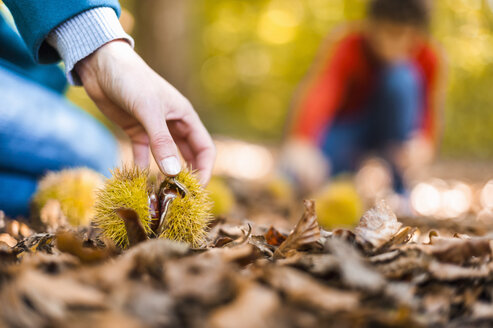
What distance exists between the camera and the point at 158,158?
3.61 ft

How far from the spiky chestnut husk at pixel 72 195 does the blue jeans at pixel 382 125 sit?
8.81ft

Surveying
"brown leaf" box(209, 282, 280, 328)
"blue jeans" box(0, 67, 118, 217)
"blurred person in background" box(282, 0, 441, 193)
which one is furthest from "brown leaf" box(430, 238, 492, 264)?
"blurred person in background" box(282, 0, 441, 193)

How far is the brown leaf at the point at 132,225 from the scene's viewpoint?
0.95 metres

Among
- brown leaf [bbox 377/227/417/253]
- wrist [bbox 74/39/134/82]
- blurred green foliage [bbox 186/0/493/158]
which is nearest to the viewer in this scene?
brown leaf [bbox 377/227/417/253]

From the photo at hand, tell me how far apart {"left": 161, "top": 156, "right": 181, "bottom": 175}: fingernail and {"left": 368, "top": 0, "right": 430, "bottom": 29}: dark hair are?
305cm

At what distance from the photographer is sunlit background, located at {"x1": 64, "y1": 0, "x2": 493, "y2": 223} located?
4.30 metres

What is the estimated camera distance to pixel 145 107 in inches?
44.7

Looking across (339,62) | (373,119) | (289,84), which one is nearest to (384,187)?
(373,119)

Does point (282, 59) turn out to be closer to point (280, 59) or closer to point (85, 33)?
point (280, 59)

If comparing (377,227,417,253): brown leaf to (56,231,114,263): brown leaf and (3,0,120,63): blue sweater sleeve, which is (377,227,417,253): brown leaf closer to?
(56,231,114,263): brown leaf

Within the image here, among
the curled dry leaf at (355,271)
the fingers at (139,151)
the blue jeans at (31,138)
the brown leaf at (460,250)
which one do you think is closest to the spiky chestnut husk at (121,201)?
the fingers at (139,151)

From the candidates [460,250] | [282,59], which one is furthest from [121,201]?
→ [282,59]

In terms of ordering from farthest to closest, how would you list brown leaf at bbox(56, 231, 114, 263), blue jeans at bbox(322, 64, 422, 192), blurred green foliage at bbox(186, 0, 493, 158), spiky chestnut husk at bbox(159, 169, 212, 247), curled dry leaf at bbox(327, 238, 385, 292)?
blurred green foliage at bbox(186, 0, 493, 158) < blue jeans at bbox(322, 64, 422, 192) < spiky chestnut husk at bbox(159, 169, 212, 247) < brown leaf at bbox(56, 231, 114, 263) < curled dry leaf at bbox(327, 238, 385, 292)

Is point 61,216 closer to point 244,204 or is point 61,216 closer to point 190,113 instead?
point 190,113
